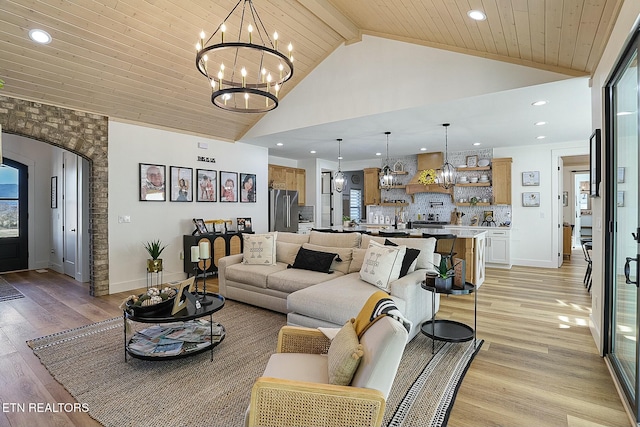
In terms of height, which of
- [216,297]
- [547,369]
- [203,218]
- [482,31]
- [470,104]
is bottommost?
[547,369]

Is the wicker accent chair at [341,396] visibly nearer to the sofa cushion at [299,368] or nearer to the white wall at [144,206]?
the sofa cushion at [299,368]

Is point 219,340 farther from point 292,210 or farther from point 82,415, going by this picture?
point 292,210

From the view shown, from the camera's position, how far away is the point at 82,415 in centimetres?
214

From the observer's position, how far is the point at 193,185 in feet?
20.4

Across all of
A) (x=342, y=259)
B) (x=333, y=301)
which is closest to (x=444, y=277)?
(x=333, y=301)

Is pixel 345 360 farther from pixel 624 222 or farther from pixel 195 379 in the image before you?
pixel 624 222

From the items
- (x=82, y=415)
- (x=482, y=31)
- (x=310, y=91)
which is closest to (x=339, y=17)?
(x=310, y=91)

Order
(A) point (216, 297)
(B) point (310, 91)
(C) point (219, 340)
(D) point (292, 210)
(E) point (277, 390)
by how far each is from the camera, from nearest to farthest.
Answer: (E) point (277, 390) → (C) point (219, 340) → (A) point (216, 297) → (B) point (310, 91) → (D) point (292, 210)

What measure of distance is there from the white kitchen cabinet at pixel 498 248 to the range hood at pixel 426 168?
148 cm

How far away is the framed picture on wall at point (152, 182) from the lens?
551 centimetres

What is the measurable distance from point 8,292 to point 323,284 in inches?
204

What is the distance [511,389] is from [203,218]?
556cm

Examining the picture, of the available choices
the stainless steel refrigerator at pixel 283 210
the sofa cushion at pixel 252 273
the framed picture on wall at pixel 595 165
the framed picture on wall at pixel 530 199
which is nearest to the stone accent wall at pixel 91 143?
the sofa cushion at pixel 252 273

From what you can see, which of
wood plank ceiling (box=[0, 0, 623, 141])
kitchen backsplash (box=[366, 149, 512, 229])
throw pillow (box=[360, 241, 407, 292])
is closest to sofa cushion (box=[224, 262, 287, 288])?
throw pillow (box=[360, 241, 407, 292])
